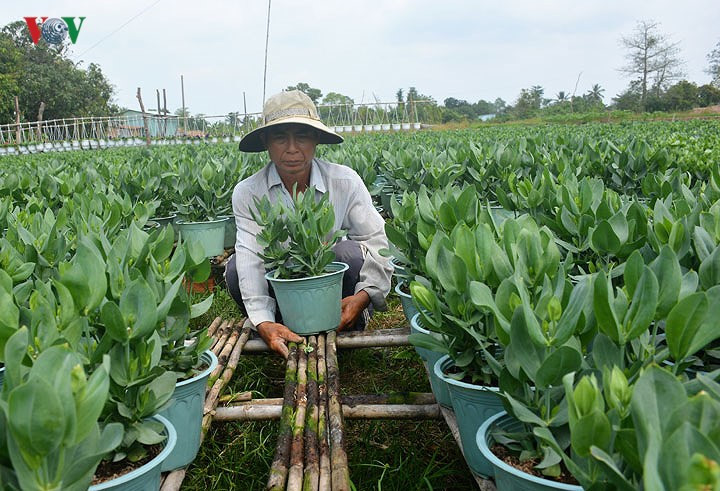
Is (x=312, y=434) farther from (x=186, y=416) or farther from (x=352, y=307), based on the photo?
(x=352, y=307)

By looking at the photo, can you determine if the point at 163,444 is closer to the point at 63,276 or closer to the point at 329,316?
the point at 63,276

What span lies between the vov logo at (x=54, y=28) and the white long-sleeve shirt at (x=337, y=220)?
19.3 metres

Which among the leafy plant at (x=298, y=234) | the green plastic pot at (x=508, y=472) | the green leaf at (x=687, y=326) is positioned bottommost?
the green plastic pot at (x=508, y=472)

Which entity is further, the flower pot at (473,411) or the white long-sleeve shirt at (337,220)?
the white long-sleeve shirt at (337,220)

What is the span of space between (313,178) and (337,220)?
28 cm

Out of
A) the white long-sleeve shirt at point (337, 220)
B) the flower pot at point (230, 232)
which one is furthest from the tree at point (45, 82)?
the white long-sleeve shirt at point (337, 220)

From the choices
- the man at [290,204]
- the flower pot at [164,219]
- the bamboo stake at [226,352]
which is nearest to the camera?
the bamboo stake at [226,352]

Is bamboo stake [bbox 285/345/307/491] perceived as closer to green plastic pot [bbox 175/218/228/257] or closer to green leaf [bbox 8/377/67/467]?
green leaf [bbox 8/377/67/467]

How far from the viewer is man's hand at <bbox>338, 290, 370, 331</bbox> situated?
3039 millimetres

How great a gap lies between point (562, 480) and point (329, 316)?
1.81 metres

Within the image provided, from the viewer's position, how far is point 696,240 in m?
1.53

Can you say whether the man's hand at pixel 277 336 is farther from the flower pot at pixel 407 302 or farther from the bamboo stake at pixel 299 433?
the flower pot at pixel 407 302

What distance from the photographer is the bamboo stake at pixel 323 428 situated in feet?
5.76

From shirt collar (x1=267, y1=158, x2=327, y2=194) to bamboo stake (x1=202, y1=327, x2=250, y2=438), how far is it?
86 cm
